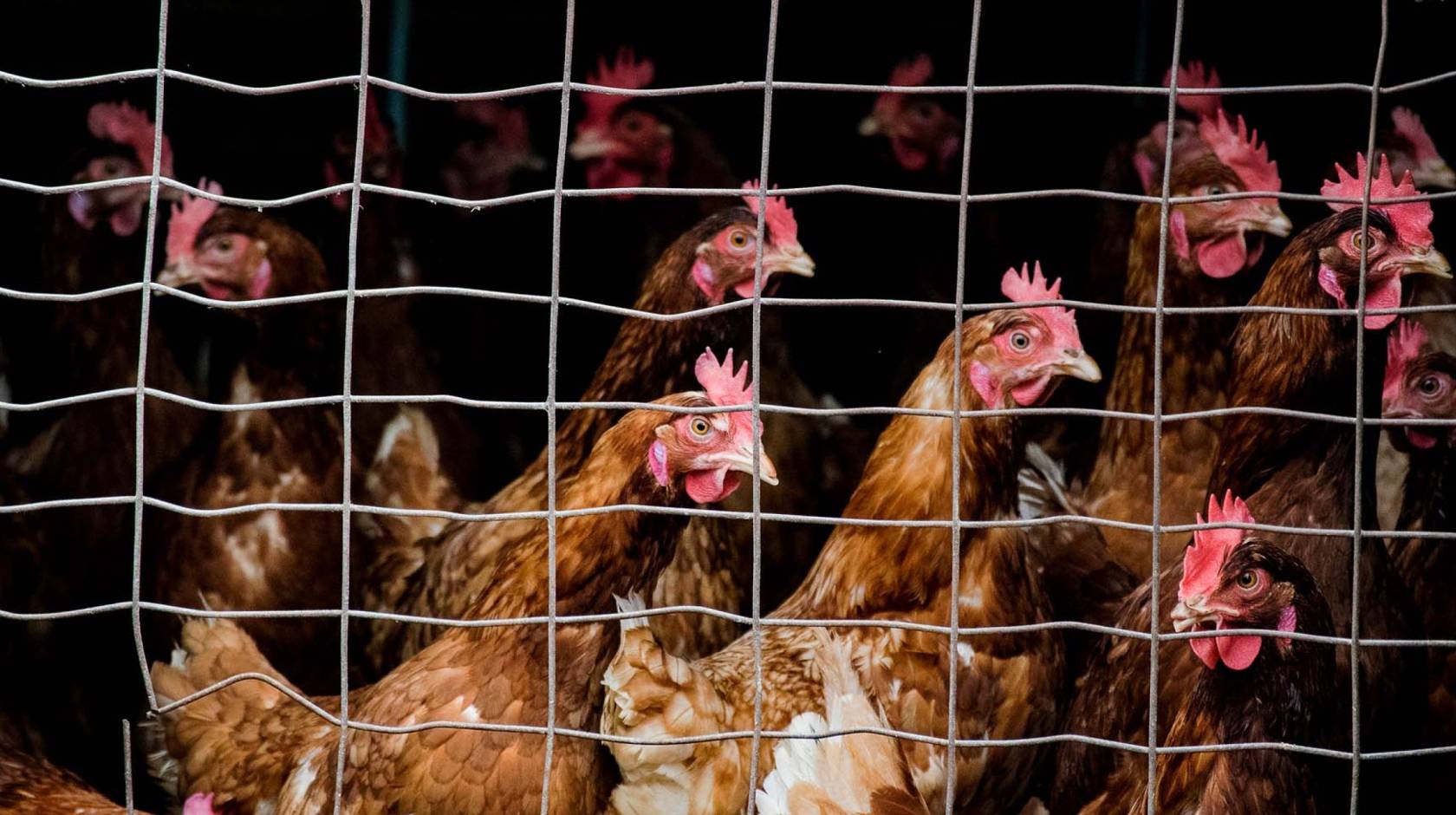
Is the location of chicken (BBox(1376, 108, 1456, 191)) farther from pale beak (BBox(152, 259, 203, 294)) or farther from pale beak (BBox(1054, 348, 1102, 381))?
pale beak (BBox(152, 259, 203, 294))

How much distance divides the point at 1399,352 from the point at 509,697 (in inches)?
77.6

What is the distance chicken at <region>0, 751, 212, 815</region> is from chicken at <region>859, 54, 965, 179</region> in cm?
255

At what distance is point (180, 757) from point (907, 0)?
3.10 metres

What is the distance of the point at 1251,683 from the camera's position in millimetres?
2510

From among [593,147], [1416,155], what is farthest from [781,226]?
[1416,155]

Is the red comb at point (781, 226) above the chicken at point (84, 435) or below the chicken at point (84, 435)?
above

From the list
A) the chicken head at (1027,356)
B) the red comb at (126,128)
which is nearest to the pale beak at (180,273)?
the red comb at (126,128)

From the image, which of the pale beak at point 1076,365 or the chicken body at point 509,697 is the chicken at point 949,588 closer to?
the pale beak at point 1076,365

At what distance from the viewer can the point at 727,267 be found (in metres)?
3.40

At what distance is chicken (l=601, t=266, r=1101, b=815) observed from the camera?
2.91 m

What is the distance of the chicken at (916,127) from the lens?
174 inches

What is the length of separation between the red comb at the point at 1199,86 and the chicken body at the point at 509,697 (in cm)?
185

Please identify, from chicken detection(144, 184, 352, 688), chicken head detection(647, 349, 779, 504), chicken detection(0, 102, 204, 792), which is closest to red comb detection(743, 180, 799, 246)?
chicken head detection(647, 349, 779, 504)

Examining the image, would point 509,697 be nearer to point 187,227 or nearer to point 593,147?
point 187,227
